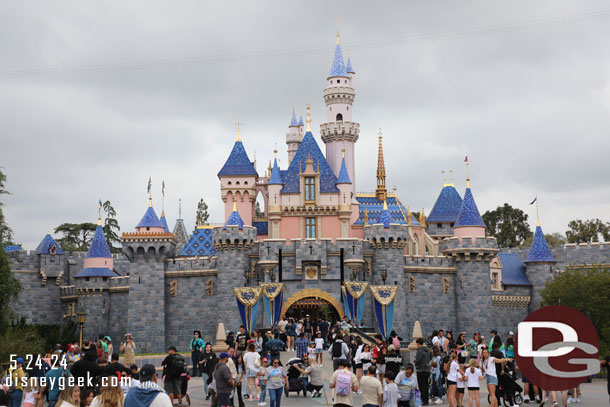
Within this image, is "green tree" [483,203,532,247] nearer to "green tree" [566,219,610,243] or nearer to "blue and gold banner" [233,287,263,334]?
"green tree" [566,219,610,243]

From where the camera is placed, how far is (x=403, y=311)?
3962 cm

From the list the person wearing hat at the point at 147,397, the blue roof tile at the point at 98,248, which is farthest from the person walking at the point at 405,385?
the blue roof tile at the point at 98,248

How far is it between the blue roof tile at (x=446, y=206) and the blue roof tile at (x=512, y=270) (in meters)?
6.84

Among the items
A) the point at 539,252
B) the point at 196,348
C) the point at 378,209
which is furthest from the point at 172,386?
the point at 539,252

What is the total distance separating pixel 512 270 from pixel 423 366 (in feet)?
99.9

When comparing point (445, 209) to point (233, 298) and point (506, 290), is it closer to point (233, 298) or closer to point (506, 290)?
point (506, 290)

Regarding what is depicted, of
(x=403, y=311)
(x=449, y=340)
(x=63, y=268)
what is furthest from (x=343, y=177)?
(x=449, y=340)

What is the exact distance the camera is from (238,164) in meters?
47.1

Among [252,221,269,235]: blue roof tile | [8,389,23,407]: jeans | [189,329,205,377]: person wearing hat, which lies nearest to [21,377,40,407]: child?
[8,389,23,407]: jeans

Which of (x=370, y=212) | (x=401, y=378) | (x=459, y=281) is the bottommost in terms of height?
(x=401, y=378)

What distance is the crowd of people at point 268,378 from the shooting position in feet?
37.3

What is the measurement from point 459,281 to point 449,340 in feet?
63.3

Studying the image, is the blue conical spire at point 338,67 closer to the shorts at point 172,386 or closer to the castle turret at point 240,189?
the castle turret at point 240,189

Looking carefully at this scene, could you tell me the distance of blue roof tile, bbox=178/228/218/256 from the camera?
46688 mm
